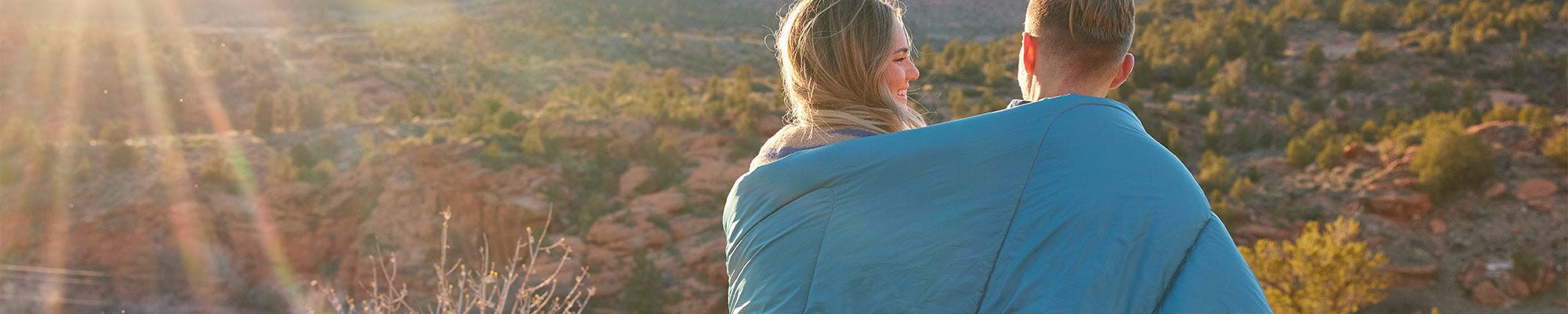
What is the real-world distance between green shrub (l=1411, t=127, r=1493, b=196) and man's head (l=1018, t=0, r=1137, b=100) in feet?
42.2

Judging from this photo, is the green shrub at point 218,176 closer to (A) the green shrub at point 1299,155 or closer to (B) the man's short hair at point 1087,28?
(A) the green shrub at point 1299,155

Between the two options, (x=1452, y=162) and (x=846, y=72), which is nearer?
(x=846, y=72)

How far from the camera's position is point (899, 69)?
1697 mm

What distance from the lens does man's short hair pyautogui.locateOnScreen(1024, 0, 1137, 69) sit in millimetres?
1558

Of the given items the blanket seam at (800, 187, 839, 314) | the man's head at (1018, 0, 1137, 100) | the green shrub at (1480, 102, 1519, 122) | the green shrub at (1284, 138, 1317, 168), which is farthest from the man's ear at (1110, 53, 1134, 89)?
the green shrub at (1480, 102, 1519, 122)

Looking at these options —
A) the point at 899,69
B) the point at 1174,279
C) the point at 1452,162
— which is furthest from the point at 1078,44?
the point at 1452,162

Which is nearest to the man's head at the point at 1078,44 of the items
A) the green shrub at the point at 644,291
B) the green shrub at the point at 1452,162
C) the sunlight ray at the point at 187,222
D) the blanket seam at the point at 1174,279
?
the blanket seam at the point at 1174,279

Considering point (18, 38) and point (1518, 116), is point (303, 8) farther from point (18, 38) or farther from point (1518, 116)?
point (1518, 116)

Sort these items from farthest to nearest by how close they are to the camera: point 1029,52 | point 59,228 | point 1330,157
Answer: point 59,228 < point 1330,157 < point 1029,52

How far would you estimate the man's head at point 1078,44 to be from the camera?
5.13ft

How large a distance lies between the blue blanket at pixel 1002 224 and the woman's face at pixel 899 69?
21cm

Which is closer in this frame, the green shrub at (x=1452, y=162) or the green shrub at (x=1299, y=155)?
the green shrub at (x=1452, y=162)

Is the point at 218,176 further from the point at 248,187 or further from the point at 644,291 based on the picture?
the point at 644,291

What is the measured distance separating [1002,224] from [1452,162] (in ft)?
43.2
